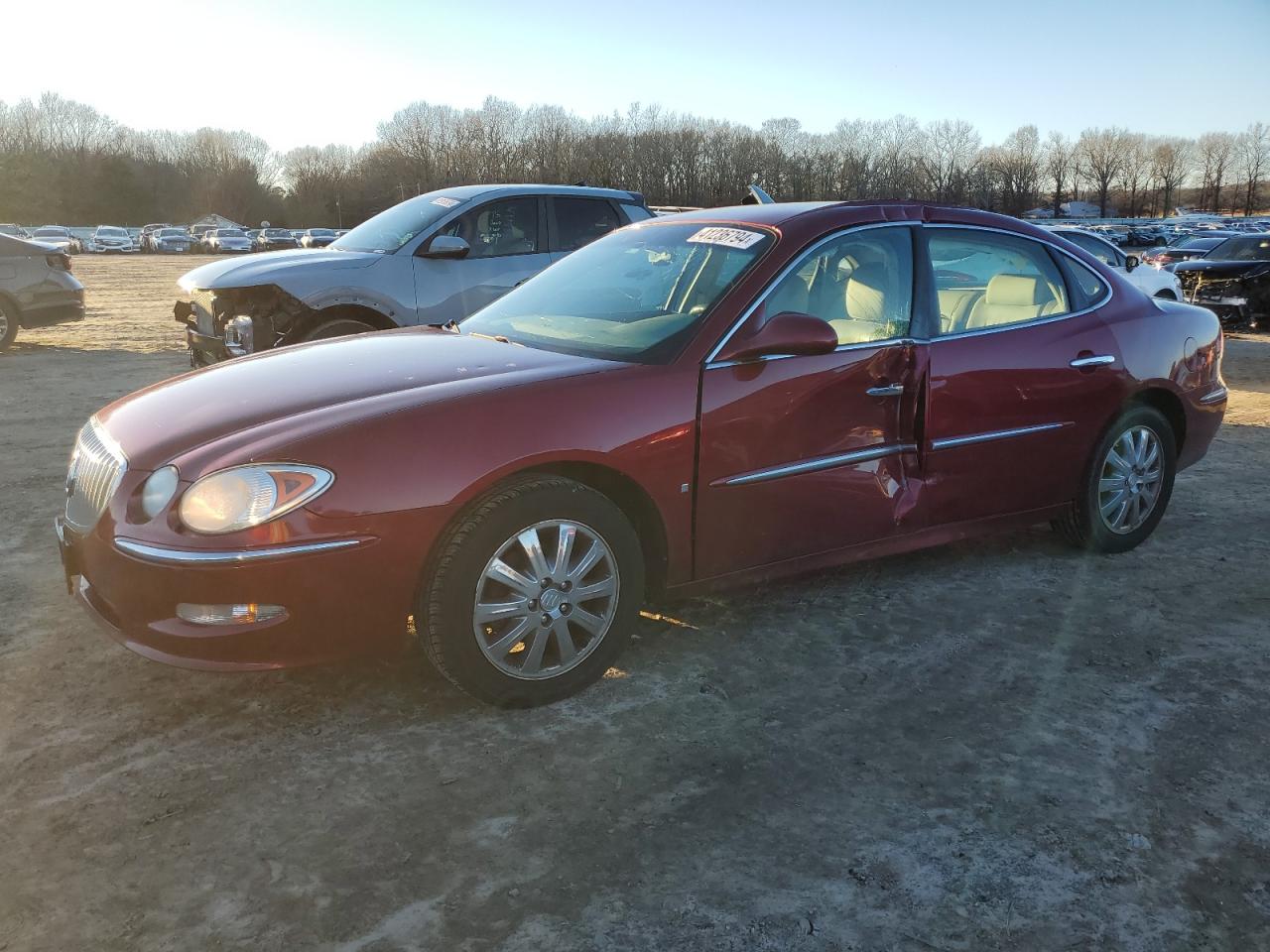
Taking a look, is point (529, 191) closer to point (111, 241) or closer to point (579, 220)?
point (579, 220)

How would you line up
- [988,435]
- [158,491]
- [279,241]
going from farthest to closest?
[279,241], [988,435], [158,491]

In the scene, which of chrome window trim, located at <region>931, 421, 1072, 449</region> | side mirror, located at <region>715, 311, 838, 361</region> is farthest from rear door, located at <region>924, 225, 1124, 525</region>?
side mirror, located at <region>715, 311, 838, 361</region>

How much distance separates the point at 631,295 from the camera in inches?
154

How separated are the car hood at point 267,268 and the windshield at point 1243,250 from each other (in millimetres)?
13851

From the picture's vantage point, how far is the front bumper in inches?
109

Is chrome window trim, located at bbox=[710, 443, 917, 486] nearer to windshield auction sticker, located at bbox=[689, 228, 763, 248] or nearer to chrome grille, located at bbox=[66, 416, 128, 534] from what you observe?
windshield auction sticker, located at bbox=[689, 228, 763, 248]

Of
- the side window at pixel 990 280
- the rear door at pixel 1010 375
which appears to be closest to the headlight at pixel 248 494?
the rear door at pixel 1010 375

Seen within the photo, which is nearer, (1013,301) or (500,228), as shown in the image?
(1013,301)

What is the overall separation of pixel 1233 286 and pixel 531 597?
1556 cm

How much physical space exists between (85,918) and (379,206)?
108744 mm

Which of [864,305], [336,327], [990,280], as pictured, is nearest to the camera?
[864,305]

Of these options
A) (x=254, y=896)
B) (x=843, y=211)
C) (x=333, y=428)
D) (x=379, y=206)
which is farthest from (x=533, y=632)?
(x=379, y=206)

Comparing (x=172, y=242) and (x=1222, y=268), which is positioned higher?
(x=172, y=242)

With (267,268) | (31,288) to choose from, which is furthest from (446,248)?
(31,288)
